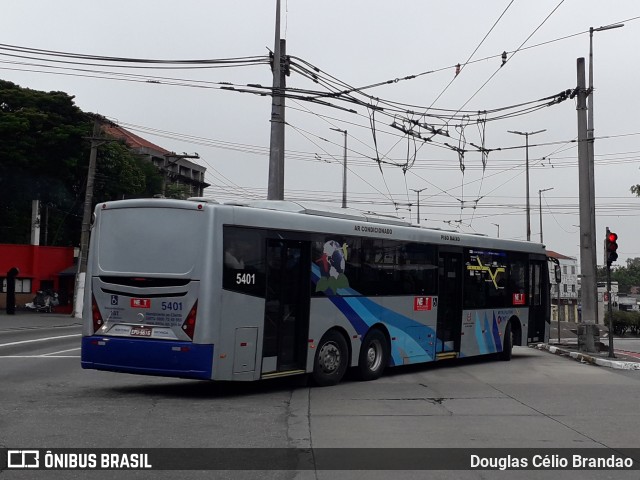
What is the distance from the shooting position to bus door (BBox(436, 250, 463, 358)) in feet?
56.6

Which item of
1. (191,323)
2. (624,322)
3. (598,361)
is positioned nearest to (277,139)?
(598,361)

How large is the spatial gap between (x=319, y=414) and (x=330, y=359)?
10.6 feet

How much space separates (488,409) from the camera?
11.6 metres

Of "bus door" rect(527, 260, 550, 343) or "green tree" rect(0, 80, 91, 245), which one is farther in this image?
"green tree" rect(0, 80, 91, 245)

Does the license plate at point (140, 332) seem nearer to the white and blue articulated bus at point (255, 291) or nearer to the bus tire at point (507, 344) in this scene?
the white and blue articulated bus at point (255, 291)

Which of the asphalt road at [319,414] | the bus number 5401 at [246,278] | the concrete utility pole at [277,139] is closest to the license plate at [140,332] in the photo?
the asphalt road at [319,414]

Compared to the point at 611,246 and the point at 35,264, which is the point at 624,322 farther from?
the point at 35,264

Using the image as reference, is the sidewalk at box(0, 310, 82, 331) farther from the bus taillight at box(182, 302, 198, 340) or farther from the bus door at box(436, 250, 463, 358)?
the bus taillight at box(182, 302, 198, 340)

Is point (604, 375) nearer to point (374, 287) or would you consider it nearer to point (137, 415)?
point (374, 287)

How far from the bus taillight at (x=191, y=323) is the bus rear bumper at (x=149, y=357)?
170 mm

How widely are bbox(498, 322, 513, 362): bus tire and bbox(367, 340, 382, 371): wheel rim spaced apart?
5.96 m

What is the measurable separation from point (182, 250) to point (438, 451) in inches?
196

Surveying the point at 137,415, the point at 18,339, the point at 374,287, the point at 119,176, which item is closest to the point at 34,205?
the point at 119,176

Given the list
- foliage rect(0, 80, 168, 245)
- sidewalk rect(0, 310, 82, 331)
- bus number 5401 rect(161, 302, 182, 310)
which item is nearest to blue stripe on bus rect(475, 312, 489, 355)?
bus number 5401 rect(161, 302, 182, 310)
